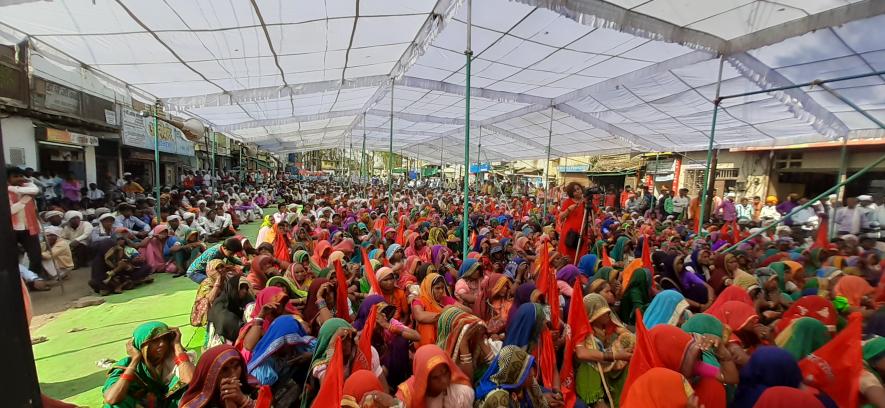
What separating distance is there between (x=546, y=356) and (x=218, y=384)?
2073mm

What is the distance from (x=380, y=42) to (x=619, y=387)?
522cm

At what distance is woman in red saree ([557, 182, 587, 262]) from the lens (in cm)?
574

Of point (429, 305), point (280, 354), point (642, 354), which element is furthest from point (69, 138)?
point (642, 354)

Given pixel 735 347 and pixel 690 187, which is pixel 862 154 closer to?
pixel 690 187

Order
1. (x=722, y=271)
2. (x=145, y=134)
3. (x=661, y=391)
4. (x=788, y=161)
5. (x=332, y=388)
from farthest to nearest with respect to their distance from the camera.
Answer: (x=145, y=134) → (x=788, y=161) → (x=722, y=271) → (x=332, y=388) → (x=661, y=391)

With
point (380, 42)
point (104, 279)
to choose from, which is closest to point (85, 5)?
point (380, 42)

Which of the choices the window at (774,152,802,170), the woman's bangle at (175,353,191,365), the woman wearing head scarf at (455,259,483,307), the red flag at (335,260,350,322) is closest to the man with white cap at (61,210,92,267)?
the red flag at (335,260,350,322)

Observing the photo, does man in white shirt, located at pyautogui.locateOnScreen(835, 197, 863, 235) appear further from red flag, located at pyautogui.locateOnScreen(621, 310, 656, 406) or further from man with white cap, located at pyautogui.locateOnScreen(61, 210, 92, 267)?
man with white cap, located at pyautogui.locateOnScreen(61, 210, 92, 267)

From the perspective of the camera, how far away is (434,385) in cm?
214

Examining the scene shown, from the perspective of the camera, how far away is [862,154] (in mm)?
10570

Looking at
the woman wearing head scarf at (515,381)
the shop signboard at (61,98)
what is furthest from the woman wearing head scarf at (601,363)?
the shop signboard at (61,98)

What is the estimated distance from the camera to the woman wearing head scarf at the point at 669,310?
3076 millimetres

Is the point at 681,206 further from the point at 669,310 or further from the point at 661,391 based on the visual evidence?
the point at 661,391

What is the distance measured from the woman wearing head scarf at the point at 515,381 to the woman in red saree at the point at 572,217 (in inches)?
147
